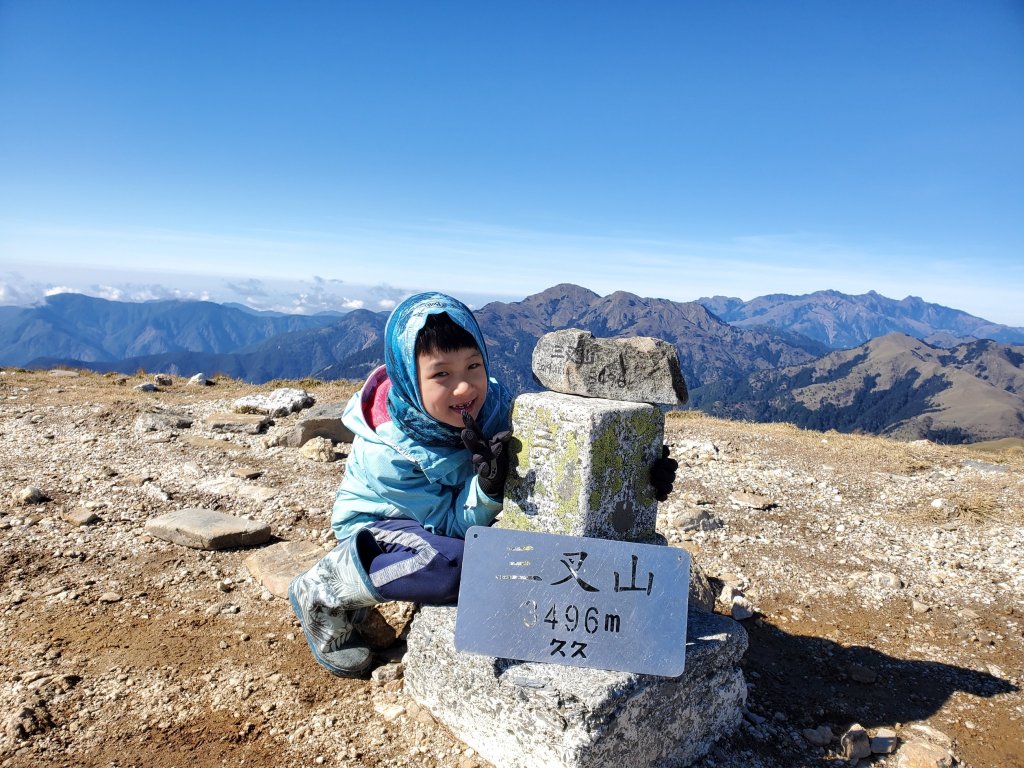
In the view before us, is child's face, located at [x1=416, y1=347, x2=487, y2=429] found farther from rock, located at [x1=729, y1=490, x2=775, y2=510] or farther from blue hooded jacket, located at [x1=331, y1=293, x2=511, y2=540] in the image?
rock, located at [x1=729, y1=490, x2=775, y2=510]

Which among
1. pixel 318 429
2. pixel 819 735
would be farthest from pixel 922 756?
pixel 318 429

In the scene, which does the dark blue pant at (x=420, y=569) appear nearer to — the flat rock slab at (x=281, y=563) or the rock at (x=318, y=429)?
the flat rock slab at (x=281, y=563)

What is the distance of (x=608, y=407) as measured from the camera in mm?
3010

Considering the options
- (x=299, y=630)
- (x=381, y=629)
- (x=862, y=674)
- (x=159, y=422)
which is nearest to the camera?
(x=381, y=629)

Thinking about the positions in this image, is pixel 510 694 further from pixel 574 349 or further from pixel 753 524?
pixel 753 524

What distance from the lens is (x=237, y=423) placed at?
32.0ft

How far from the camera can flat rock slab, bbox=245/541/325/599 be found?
181 inches

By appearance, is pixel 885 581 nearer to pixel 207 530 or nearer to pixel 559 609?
pixel 559 609

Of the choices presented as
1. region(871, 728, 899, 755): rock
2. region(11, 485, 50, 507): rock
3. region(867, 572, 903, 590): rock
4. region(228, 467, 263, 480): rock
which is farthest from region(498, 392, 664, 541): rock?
region(11, 485, 50, 507): rock

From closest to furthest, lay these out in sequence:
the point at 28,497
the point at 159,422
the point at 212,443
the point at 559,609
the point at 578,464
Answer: the point at 559,609 → the point at 578,464 → the point at 28,497 → the point at 212,443 → the point at 159,422

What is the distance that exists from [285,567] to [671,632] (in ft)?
10.9

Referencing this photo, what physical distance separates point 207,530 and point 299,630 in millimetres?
1907

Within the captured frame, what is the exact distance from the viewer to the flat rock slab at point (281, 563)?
459 centimetres

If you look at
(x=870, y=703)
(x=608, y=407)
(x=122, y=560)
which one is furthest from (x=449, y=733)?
(x=122, y=560)
